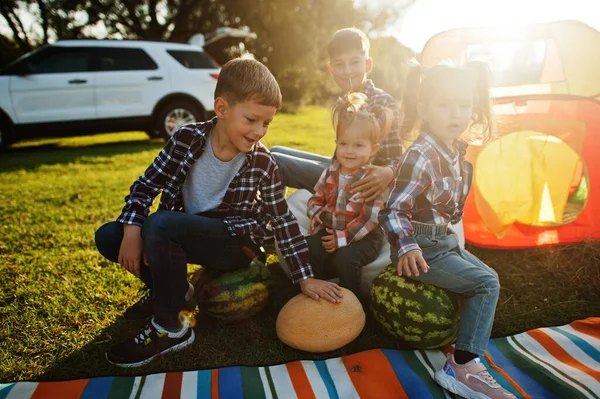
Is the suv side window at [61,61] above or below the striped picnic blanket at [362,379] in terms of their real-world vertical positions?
above

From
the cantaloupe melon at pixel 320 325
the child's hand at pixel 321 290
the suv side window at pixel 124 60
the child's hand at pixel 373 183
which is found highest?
the suv side window at pixel 124 60

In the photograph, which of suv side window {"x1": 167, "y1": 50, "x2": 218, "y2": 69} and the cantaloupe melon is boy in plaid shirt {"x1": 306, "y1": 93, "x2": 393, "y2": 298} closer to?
the cantaloupe melon

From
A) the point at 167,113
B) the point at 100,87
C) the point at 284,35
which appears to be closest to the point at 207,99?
the point at 167,113

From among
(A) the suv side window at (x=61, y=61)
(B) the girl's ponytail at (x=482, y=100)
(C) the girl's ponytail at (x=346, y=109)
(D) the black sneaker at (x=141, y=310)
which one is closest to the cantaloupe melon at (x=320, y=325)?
(D) the black sneaker at (x=141, y=310)

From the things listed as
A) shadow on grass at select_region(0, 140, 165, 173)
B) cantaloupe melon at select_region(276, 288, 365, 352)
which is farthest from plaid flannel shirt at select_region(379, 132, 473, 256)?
shadow on grass at select_region(0, 140, 165, 173)

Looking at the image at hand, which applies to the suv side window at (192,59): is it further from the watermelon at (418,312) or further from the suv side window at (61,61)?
the watermelon at (418,312)

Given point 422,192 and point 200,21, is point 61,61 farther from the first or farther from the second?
point 200,21

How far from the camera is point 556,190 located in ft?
11.6

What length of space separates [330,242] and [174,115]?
799cm

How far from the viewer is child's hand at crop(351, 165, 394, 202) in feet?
9.27

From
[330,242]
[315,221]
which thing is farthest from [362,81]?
[330,242]

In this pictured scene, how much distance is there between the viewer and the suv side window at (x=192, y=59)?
10000 millimetres

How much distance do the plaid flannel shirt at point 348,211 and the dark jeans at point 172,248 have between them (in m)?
0.69

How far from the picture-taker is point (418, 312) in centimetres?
240
